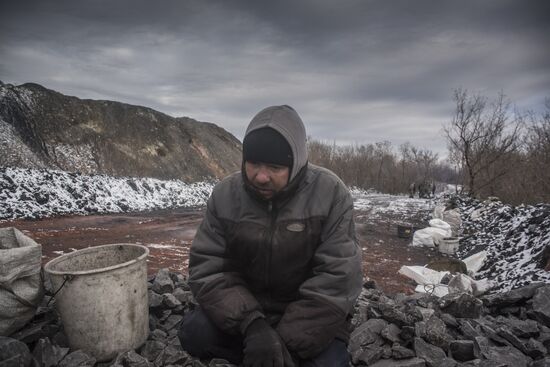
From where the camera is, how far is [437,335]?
8.95ft

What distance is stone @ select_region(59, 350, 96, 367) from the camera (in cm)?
214

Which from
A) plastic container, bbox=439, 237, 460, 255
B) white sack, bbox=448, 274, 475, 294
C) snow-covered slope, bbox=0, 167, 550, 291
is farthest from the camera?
plastic container, bbox=439, 237, 460, 255

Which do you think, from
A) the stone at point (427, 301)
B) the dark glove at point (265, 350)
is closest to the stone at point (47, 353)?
the dark glove at point (265, 350)

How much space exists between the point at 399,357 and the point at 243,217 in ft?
5.27

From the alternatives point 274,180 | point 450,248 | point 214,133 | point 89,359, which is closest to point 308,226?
point 274,180

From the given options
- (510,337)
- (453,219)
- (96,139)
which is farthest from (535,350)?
(96,139)

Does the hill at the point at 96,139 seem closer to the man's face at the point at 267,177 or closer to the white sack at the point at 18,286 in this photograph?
the white sack at the point at 18,286

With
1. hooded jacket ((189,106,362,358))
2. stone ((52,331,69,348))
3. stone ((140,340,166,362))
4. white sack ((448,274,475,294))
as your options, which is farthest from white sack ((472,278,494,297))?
stone ((52,331,69,348))

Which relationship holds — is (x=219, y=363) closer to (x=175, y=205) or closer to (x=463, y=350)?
(x=463, y=350)

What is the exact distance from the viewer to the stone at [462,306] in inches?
133

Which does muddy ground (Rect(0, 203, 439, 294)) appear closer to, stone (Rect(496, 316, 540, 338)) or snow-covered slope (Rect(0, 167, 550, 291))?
snow-covered slope (Rect(0, 167, 550, 291))

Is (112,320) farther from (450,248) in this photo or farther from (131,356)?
(450,248)

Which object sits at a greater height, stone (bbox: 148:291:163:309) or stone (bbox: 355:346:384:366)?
stone (bbox: 148:291:163:309)

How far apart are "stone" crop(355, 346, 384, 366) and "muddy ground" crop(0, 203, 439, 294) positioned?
2.66 metres
